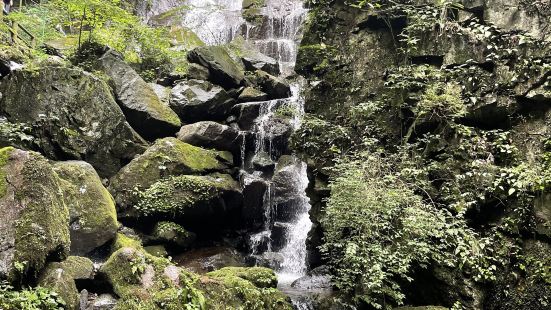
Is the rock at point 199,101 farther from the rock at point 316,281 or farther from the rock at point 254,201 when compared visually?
the rock at point 316,281

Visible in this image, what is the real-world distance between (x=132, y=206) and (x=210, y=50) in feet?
27.8

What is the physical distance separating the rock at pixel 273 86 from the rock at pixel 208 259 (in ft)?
24.6

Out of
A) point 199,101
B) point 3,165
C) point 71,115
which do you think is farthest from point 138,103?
point 3,165

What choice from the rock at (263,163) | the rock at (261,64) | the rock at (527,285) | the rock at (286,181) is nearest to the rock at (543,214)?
the rock at (527,285)

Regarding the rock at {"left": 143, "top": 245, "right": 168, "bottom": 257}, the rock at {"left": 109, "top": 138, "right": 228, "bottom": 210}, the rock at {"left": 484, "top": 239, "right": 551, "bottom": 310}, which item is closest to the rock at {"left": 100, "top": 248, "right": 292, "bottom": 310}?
the rock at {"left": 143, "top": 245, "right": 168, "bottom": 257}

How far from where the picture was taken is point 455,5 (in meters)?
9.50

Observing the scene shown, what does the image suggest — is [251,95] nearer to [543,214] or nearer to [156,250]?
[156,250]

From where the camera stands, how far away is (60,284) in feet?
17.1

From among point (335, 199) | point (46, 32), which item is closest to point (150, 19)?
point (46, 32)

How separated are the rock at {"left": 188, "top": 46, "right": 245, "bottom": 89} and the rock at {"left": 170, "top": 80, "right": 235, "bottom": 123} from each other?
34.0 inches

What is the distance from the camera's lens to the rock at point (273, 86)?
17.2m

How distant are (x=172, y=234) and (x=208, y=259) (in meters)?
1.31

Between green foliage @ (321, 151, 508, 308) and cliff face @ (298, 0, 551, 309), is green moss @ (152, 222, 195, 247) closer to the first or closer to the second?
cliff face @ (298, 0, 551, 309)

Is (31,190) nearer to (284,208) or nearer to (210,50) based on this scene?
(284,208)
